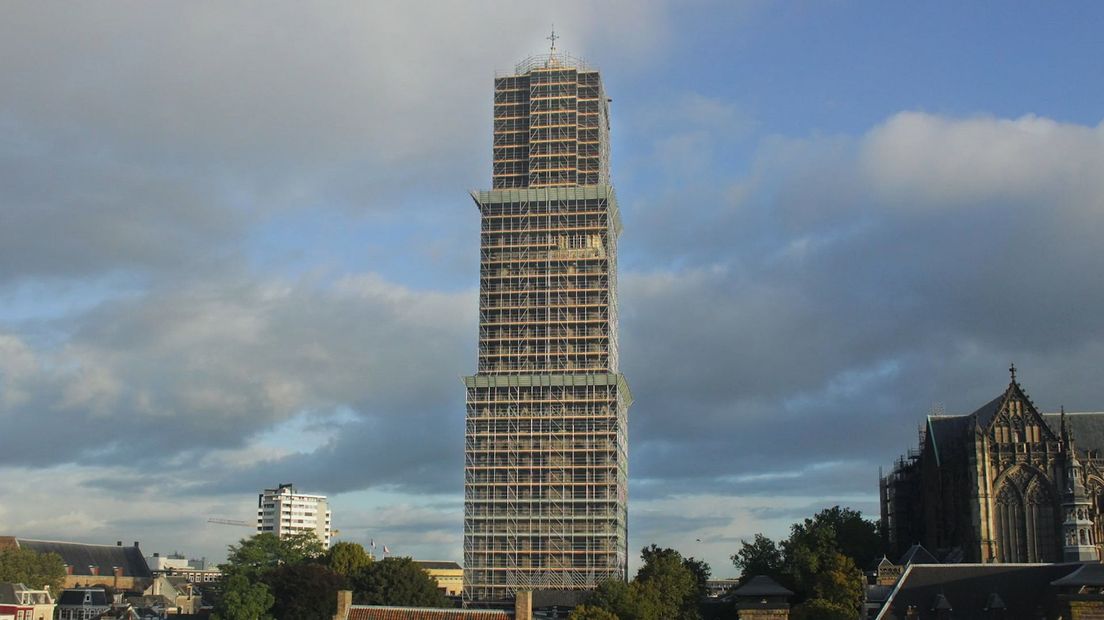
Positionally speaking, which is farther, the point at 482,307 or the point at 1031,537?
the point at 482,307

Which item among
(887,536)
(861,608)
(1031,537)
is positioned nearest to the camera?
(861,608)

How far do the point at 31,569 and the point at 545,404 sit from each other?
75530 millimetres

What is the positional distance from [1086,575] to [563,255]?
95.2 metres

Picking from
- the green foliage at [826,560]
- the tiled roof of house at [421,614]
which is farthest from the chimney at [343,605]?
the green foliage at [826,560]

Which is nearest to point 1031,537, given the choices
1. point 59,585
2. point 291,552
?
point 291,552

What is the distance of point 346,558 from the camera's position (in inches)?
5531

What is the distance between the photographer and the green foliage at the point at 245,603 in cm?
10456

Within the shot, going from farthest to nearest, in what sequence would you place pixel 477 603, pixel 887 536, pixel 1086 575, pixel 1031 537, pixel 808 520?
pixel 887 536 < pixel 477 603 < pixel 808 520 < pixel 1031 537 < pixel 1086 575

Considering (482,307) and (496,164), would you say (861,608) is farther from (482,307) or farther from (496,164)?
(496,164)

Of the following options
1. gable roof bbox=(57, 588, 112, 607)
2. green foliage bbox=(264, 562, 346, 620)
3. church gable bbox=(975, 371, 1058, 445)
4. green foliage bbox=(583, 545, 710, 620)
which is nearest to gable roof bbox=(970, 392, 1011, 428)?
church gable bbox=(975, 371, 1058, 445)

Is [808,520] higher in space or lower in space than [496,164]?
lower

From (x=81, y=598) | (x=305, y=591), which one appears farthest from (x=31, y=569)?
(x=305, y=591)

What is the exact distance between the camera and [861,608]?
10650 cm

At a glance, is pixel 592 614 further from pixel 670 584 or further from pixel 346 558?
pixel 346 558
